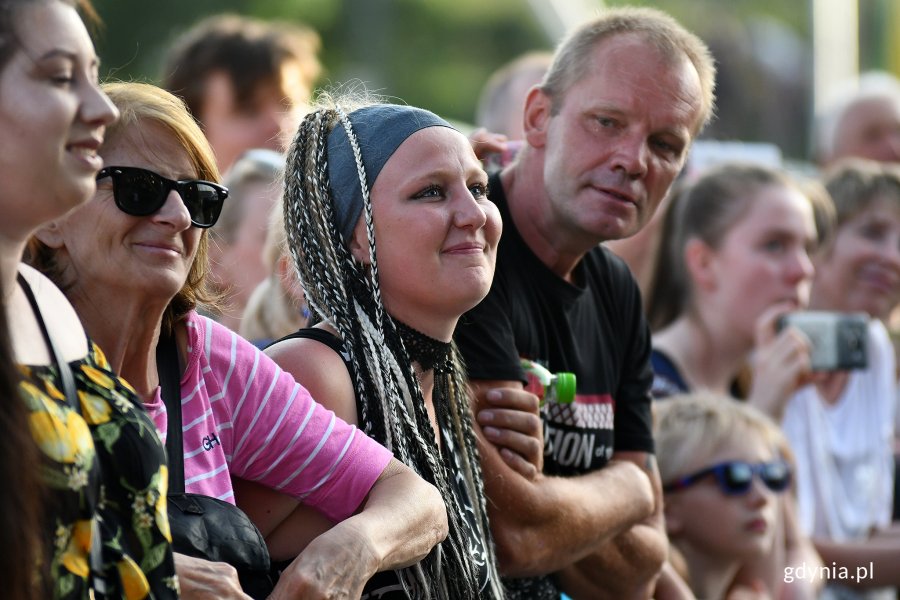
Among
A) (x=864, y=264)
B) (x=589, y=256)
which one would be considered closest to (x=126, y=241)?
(x=589, y=256)

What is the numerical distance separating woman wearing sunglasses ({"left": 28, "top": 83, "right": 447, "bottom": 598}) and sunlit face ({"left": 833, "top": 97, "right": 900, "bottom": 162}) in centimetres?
594

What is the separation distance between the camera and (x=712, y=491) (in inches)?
159

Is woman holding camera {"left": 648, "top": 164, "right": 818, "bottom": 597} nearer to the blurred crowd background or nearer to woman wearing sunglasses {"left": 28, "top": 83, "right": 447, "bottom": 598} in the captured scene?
woman wearing sunglasses {"left": 28, "top": 83, "right": 447, "bottom": 598}

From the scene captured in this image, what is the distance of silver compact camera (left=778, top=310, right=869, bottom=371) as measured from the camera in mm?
4824

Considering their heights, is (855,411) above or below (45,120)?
below

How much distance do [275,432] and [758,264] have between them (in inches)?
117

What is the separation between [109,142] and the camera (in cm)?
210

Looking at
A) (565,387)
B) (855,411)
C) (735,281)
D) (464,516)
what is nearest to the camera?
(464,516)

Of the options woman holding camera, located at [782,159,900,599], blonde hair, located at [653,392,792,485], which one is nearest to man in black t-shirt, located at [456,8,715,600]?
blonde hair, located at [653,392,792,485]

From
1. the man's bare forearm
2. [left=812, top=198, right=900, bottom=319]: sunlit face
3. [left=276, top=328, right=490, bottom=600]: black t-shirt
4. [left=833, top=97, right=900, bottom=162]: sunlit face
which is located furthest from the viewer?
[left=833, top=97, right=900, bottom=162]: sunlit face

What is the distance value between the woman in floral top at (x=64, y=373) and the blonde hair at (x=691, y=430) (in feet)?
8.24

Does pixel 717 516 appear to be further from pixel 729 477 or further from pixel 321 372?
pixel 321 372

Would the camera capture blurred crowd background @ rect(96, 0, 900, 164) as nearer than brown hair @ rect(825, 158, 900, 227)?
No

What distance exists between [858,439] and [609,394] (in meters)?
2.45
